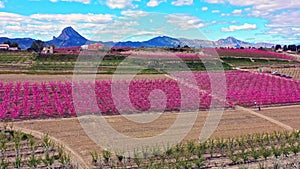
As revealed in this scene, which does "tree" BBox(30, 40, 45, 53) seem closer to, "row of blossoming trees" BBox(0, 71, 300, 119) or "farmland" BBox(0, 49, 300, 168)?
"farmland" BBox(0, 49, 300, 168)

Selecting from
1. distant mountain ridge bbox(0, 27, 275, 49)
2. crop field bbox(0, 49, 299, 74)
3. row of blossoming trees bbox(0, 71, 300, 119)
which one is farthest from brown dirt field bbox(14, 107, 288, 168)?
crop field bbox(0, 49, 299, 74)

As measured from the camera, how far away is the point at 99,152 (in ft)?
42.7

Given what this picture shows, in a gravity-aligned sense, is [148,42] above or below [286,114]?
above

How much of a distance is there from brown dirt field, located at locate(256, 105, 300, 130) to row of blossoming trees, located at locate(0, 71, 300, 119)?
1.25 metres

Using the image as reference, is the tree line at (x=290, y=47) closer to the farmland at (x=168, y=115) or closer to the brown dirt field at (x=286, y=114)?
the farmland at (x=168, y=115)

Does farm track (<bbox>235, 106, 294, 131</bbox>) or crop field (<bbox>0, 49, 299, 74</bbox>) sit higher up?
crop field (<bbox>0, 49, 299, 74</bbox>)

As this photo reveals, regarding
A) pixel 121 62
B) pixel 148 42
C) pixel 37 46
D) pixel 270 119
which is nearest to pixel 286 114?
pixel 270 119

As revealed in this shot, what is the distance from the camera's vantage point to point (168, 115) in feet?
64.1

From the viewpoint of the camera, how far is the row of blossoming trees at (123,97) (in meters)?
19.6

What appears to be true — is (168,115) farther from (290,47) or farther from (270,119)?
(290,47)

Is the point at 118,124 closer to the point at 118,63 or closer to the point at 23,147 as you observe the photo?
the point at 23,147

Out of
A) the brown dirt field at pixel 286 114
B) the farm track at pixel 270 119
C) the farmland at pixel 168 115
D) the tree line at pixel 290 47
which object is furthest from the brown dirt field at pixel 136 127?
the tree line at pixel 290 47

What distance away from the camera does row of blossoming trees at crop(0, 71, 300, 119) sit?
19.6m

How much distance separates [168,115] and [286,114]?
713cm
